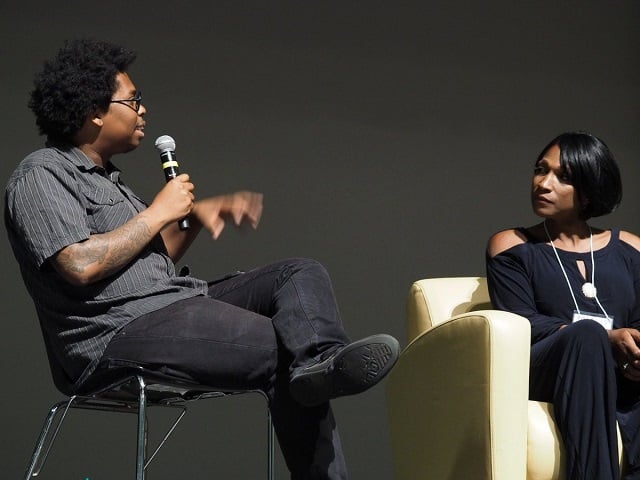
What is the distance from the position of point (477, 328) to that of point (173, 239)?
0.75 meters

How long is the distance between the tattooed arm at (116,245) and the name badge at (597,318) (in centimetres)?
111

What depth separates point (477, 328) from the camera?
219 centimetres

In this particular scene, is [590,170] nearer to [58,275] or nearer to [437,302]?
[437,302]

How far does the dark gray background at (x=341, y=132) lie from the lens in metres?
3.55

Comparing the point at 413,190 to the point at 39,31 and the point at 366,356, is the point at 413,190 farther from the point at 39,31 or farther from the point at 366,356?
the point at 366,356

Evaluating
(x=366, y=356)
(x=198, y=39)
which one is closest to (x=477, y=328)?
(x=366, y=356)

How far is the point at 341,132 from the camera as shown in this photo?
406cm

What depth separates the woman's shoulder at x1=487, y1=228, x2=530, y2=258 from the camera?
2771 millimetres

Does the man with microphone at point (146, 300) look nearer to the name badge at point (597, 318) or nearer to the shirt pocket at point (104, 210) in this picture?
the shirt pocket at point (104, 210)

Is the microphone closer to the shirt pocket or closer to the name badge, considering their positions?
the shirt pocket

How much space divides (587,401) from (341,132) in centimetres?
203

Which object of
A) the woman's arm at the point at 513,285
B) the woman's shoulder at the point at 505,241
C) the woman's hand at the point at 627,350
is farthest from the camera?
the woman's shoulder at the point at 505,241

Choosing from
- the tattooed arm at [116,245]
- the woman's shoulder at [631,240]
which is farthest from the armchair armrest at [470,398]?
the woman's shoulder at [631,240]

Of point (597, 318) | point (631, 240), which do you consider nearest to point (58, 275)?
point (597, 318)
